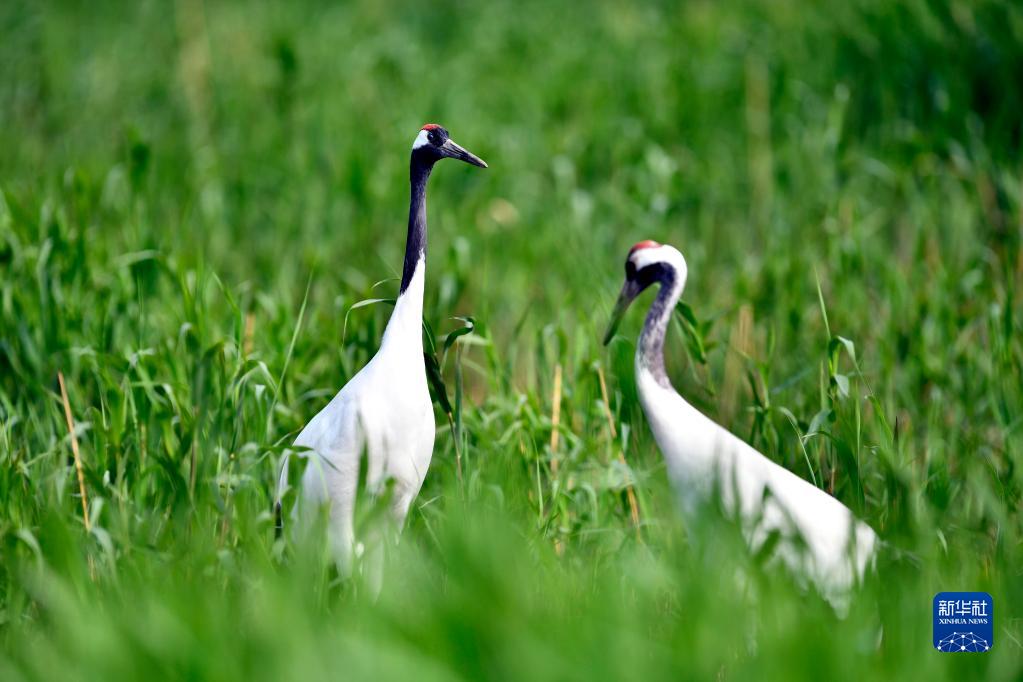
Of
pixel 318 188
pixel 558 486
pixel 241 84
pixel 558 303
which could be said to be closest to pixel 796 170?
pixel 558 303

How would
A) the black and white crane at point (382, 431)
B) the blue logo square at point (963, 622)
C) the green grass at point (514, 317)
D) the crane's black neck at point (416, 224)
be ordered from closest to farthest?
the green grass at point (514, 317) < the blue logo square at point (963, 622) < the black and white crane at point (382, 431) < the crane's black neck at point (416, 224)

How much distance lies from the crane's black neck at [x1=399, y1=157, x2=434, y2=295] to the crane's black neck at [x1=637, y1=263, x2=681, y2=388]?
31.6 inches

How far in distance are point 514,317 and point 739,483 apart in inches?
109

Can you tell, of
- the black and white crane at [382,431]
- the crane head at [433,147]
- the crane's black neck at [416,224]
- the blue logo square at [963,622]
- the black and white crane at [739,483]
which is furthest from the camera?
the crane head at [433,147]

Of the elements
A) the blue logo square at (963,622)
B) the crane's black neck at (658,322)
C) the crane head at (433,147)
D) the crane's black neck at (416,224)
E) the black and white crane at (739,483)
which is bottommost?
the blue logo square at (963,622)

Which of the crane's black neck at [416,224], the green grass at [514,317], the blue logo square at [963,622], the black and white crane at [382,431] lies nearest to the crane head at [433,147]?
the crane's black neck at [416,224]

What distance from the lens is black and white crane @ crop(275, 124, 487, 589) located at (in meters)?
3.57

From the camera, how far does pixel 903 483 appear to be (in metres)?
3.26

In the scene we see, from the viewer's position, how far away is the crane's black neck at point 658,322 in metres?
3.82

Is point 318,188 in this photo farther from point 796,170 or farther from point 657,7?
point 657,7

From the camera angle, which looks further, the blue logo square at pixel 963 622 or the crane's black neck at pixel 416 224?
the crane's black neck at pixel 416 224

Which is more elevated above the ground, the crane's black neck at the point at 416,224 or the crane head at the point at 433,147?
the crane head at the point at 433,147

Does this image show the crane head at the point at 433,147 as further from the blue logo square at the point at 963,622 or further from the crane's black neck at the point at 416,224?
the blue logo square at the point at 963,622

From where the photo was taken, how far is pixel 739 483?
3.52m
